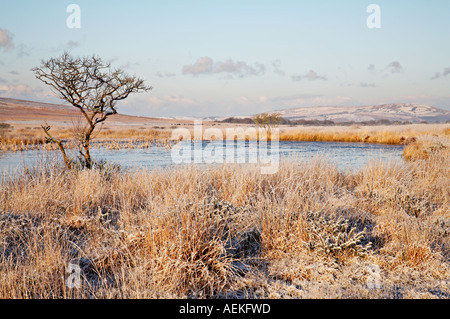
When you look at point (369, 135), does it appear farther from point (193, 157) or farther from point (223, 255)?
point (223, 255)

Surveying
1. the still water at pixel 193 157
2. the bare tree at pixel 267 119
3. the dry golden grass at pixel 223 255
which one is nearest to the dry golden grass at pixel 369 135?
the bare tree at pixel 267 119

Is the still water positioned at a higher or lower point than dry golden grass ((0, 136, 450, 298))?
higher

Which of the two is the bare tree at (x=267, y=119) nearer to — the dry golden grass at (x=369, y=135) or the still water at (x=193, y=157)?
the dry golden grass at (x=369, y=135)

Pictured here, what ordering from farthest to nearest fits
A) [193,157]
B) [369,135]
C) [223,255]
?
1. [369,135]
2. [193,157]
3. [223,255]

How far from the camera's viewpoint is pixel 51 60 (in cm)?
647

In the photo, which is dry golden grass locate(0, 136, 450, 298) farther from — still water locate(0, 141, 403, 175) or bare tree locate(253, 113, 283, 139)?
bare tree locate(253, 113, 283, 139)

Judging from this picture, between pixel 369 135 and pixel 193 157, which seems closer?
pixel 193 157

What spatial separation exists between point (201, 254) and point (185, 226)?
351mm

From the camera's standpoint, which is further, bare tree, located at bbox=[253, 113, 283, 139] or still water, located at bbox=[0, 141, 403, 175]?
bare tree, located at bbox=[253, 113, 283, 139]

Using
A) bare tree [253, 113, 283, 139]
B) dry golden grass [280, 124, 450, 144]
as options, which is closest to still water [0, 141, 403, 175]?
dry golden grass [280, 124, 450, 144]

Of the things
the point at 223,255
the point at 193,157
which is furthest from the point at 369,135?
the point at 223,255
